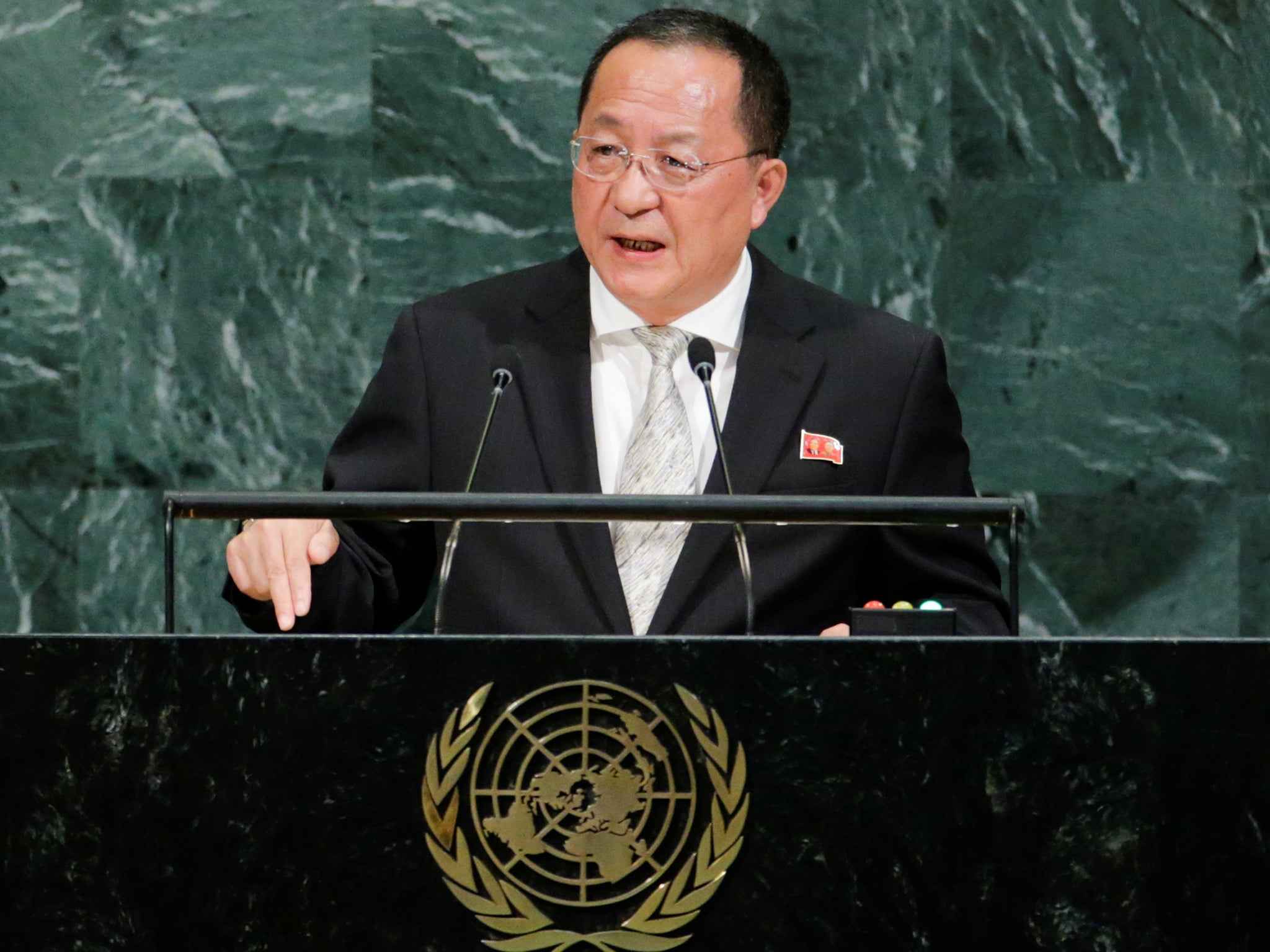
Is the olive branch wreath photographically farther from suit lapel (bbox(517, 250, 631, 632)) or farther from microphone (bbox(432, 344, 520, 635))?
suit lapel (bbox(517, 250, 631, 632))

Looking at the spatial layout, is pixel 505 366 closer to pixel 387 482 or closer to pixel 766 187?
pixel 387 482

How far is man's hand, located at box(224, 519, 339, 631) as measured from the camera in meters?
1.84

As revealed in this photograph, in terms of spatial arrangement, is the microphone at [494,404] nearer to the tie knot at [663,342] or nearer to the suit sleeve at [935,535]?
the tie knot at [663,342]

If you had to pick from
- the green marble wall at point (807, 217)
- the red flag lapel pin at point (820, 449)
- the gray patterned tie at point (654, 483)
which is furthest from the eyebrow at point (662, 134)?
the green marble wall at point (807, 217)

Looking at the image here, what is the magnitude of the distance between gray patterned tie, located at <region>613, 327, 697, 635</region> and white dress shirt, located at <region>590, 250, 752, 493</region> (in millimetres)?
24

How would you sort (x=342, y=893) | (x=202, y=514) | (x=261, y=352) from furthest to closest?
(x=261, y=352) → (x=202, y=514) → (x=342, y=893)

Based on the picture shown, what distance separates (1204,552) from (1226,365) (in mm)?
435

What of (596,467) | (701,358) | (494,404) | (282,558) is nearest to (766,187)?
(596,467)

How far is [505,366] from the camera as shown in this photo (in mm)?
2113

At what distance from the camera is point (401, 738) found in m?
1.56

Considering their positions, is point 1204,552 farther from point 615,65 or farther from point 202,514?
point 202,514

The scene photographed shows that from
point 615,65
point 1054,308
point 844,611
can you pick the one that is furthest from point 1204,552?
point 615,65

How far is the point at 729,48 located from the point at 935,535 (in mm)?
847

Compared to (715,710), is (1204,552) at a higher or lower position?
lower
